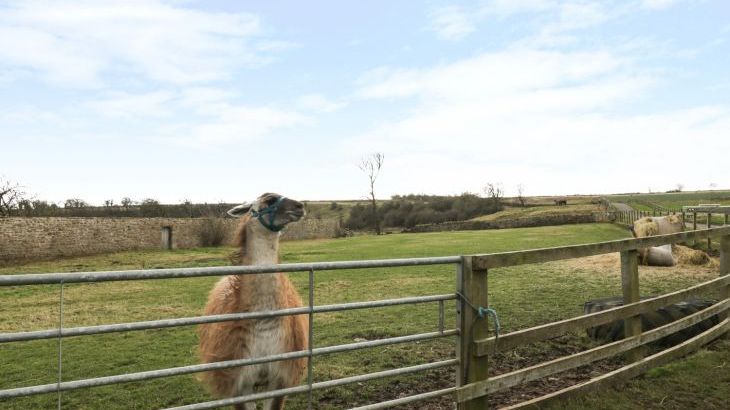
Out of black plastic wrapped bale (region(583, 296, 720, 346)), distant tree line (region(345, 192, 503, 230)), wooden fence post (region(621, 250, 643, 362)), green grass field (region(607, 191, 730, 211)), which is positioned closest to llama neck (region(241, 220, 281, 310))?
wooden fence post (region(621, 250, 643, 362))

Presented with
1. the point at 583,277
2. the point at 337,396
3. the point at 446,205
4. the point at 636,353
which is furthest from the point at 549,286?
the point at 446,205

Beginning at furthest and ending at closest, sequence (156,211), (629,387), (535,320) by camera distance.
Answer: (156,211) → (535,320) → (629,387)

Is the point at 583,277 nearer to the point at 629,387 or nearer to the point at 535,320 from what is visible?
the point at 535,320

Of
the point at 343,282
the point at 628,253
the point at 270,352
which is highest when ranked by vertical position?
the point at 628,253

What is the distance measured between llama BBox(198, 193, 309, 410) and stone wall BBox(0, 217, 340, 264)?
80.2 ft

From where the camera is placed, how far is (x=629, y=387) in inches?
189

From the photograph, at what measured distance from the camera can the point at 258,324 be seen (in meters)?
3.69

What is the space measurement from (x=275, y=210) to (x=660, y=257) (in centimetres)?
1440

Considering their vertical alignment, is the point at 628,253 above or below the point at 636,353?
above

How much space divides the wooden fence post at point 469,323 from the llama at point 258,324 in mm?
1300

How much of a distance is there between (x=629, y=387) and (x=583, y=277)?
9.36 m

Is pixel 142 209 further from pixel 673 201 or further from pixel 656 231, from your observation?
pixel 673 201

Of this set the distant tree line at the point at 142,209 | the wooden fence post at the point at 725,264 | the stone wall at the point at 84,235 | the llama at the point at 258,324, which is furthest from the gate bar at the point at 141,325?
the distant tree line at the point at 142,209

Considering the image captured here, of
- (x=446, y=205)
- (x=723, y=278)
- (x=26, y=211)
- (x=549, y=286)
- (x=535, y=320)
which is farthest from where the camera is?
(x=446, y=205)
